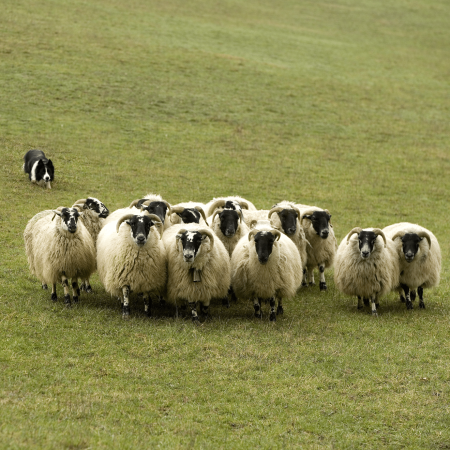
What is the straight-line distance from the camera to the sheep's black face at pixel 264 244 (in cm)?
1237

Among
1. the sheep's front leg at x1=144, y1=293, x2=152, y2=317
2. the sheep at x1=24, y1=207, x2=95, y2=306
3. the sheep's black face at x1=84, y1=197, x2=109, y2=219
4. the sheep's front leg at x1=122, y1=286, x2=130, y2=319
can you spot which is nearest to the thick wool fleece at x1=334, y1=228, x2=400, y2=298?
the sheep's front leg at x1=144, y1=293, x2=152, y2=317

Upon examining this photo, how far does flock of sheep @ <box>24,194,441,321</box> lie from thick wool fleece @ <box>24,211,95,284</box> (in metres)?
0.02

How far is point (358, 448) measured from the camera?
7984 mm

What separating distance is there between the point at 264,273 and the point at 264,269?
80 millimetres

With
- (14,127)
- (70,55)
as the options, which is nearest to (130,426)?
(14,127)

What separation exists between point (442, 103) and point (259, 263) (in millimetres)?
34193

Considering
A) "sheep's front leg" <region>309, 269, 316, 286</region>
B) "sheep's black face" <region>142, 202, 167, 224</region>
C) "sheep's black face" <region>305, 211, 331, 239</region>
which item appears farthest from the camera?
"sheep's front leg" <region>309, 269, 316, 286</region>

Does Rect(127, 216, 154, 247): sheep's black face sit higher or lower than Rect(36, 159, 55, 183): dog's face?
lower

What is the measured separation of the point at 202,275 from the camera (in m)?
12.4

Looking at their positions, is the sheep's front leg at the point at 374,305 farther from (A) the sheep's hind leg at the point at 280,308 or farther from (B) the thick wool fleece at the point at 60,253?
(B) the thick wool fleece at the point at 60,253

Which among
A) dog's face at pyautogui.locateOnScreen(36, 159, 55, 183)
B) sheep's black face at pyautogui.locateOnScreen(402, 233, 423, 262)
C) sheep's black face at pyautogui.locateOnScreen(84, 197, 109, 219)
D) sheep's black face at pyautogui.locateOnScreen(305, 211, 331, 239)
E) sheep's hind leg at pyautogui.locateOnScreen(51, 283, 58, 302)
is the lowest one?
sheep's hind leg at pyautogui.locateOnScreen(51, 283, 58, 302)

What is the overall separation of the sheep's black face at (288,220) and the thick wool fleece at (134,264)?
351 cm

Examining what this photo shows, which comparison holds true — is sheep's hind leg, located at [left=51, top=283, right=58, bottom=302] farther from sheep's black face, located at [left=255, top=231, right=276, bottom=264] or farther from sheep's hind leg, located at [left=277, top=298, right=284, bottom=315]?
sheep's hind leg, located at [left=277, top=298, right=284, bottom=315]

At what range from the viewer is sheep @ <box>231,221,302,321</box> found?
12.6 meters
